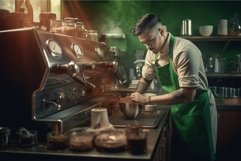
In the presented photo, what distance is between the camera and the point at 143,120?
2.30 metres

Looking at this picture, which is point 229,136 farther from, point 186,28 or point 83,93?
point 83,93

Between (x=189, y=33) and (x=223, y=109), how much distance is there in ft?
3.84

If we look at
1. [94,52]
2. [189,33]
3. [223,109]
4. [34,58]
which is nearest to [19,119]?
[34,58]

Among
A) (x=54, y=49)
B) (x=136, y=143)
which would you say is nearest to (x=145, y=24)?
(x=54, y=49)

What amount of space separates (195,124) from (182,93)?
1.11 ft

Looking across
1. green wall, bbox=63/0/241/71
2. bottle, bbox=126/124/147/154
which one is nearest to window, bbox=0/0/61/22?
green wall, bbox=63/0/241/71

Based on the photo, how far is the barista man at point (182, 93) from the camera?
243 centimetres

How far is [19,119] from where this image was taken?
5.78 ft

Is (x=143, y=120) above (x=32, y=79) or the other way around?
the other way around

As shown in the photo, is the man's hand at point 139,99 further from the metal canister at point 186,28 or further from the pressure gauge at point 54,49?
the metal canister at point 186,28

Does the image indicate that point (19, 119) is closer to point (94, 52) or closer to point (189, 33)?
point (94, 52)

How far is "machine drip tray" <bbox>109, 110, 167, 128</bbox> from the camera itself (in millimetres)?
2146

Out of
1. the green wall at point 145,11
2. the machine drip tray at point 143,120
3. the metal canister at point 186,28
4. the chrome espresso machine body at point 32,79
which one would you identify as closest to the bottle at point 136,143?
the chrome espresso machine body at point 32,79

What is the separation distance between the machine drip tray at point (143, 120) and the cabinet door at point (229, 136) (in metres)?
1.77
